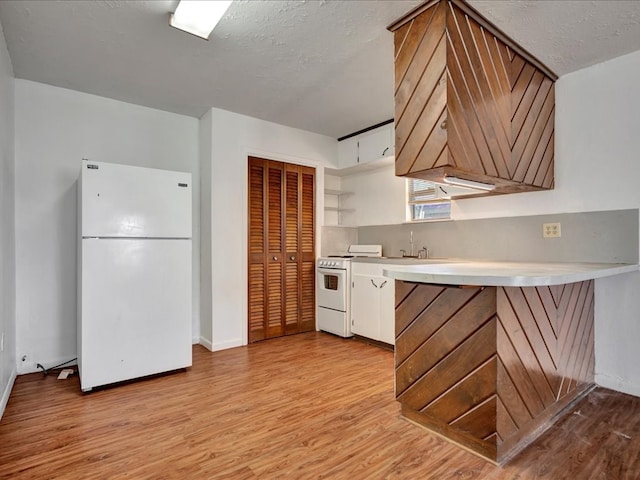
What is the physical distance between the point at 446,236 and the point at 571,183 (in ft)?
3.92

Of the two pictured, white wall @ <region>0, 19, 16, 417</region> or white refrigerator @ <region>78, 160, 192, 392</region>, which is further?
white refrigerator @ <region>78, 160, 192, 392</region>

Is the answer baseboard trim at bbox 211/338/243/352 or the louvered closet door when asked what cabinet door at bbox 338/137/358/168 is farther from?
baseboard trim at bbox 211/338/243/352

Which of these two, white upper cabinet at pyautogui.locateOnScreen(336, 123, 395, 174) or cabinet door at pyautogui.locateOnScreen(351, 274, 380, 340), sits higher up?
white upper cabinet at pyautogui.locateOnScreen(336, 123, 395, 174)

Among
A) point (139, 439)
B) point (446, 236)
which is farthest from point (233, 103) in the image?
point (139, 439)

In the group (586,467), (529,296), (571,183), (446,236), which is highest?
(571,183)

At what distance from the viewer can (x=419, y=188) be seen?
13.5 ft

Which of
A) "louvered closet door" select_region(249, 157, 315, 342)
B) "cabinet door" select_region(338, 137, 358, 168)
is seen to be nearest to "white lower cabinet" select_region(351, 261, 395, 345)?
"louvered closet door" select_region(249, 157, 315, 342)

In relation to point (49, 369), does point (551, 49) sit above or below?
above

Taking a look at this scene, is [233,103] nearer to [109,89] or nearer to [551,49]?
[109,89]

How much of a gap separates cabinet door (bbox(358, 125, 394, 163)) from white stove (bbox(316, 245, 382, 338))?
3.64ft

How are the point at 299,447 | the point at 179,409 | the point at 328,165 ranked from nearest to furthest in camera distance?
the point at 299,447
the point at 179,409
the point at 328,165

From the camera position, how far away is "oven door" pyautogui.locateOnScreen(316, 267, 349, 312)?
3994mm

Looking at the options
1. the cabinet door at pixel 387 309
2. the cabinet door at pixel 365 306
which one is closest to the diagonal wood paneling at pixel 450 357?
the cabinet door at pixel 387 309

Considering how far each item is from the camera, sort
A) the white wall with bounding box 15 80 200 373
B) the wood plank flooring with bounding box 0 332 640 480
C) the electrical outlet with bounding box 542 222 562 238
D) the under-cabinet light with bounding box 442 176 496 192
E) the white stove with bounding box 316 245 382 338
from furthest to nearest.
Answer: the white stove with bounding box 316 245 382 338
the white wall with bounding box 15 80 200 373
the electrical outlet with bounding box 542 222 562 238
the under-cabinet light with bounding box 442 176 496 192
the wood plank flooring with bounding box 0 332 640 480
